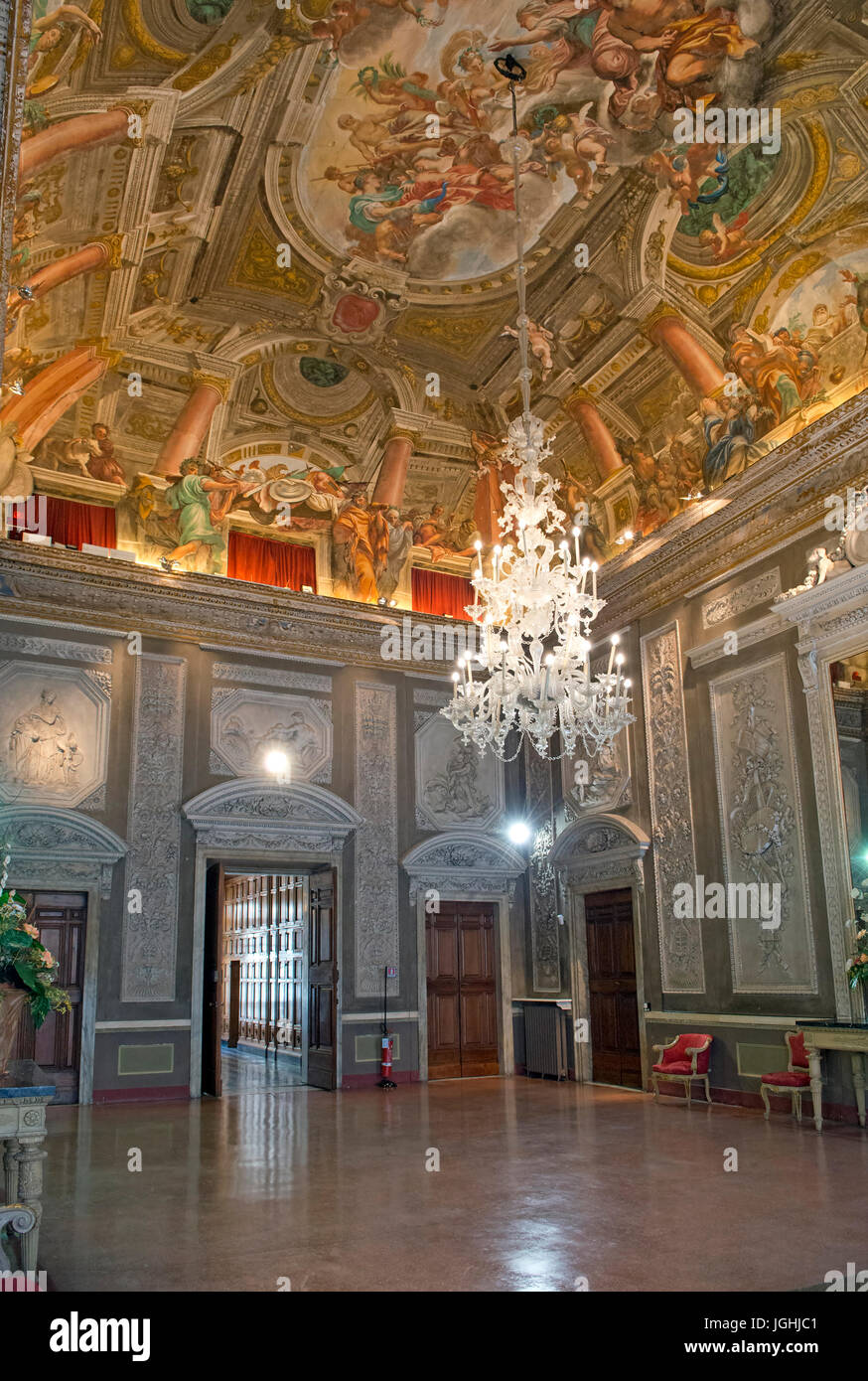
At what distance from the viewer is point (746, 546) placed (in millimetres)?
11500

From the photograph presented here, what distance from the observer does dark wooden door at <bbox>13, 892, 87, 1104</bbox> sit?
456 inches

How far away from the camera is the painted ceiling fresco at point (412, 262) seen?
29.4 ft

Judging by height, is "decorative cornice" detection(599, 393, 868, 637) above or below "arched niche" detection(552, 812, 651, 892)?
above

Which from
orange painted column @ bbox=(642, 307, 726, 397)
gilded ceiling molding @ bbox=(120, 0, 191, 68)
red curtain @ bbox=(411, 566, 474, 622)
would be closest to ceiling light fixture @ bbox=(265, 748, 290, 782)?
red curtain @ bbox=(411, 566, 474, 622)

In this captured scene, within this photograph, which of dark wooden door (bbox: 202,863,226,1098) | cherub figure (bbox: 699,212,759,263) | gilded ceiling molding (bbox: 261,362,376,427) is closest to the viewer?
cherub figure (bbox: 699,212,759,263)

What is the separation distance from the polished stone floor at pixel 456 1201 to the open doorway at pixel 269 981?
2613mm

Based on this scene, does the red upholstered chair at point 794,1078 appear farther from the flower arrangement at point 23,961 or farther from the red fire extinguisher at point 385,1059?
the flower arrangement at point 23,961

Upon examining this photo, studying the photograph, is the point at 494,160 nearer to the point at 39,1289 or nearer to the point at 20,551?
the point at 20,551

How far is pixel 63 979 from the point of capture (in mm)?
11859

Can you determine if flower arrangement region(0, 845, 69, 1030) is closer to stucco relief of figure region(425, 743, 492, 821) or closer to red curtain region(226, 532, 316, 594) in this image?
red curtain region(226, 532, 316, 594)

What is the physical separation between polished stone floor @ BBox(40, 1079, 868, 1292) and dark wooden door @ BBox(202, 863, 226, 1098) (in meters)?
1.87

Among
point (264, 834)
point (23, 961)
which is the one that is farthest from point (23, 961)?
point (264, 834)

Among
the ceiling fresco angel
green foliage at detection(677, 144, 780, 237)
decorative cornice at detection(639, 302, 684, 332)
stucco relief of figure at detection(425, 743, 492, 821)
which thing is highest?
the ceiling fresco angel

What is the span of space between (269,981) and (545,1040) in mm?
6367
